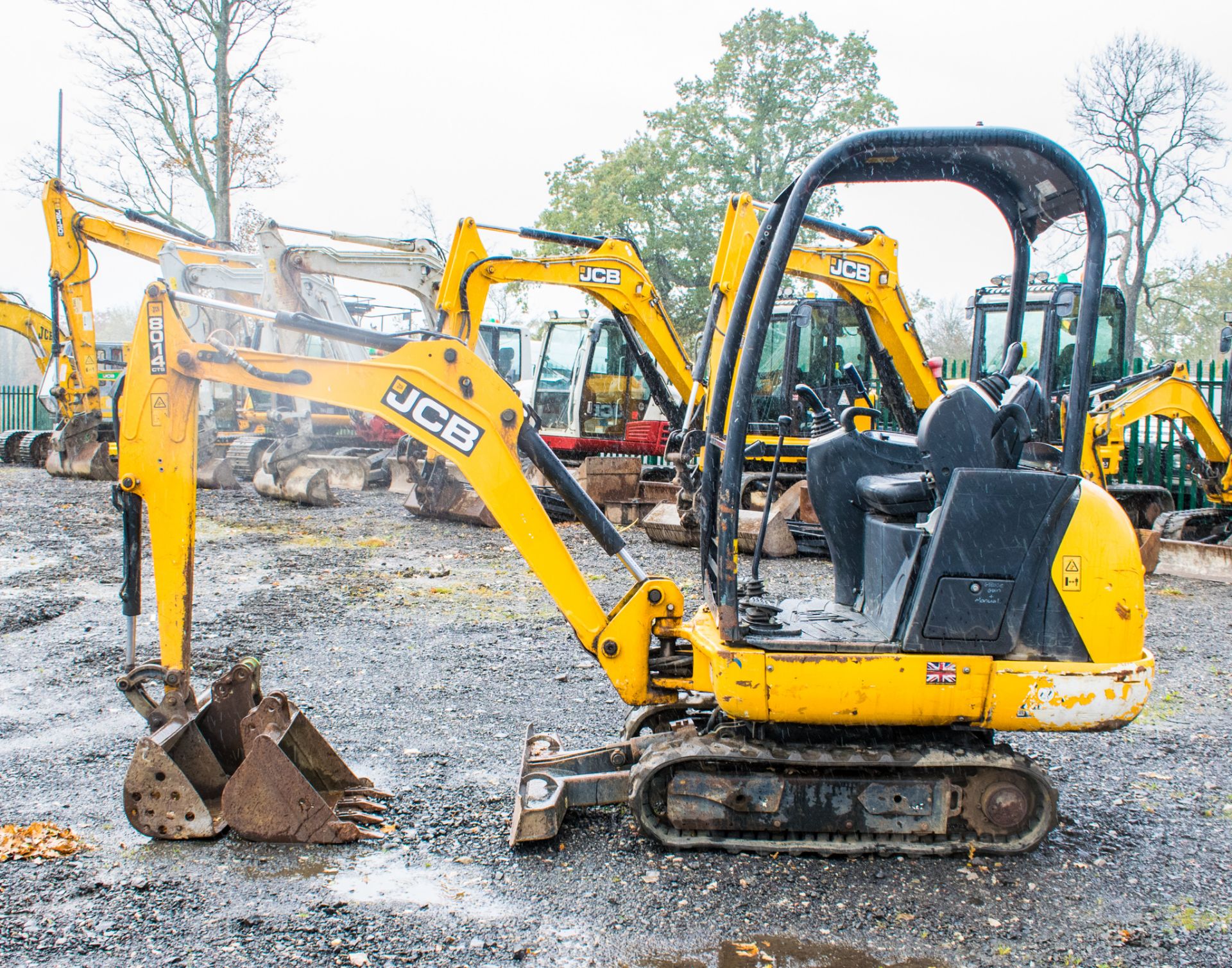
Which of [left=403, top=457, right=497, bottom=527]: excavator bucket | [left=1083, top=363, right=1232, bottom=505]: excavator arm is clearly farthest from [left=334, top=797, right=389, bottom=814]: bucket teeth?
[left=403, top=457, right=497, bottom=527]: excavator bucket

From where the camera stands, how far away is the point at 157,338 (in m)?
3.72

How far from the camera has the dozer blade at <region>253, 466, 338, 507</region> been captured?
13117mm

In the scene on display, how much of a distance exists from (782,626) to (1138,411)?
25.6 feet

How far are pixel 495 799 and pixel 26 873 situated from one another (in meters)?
1.63

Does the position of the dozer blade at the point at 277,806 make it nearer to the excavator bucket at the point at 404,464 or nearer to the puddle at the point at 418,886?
the puddle at the point at 418,886

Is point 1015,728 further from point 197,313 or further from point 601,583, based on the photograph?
point 197,313

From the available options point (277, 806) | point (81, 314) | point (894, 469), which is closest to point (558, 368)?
point (81, 314)

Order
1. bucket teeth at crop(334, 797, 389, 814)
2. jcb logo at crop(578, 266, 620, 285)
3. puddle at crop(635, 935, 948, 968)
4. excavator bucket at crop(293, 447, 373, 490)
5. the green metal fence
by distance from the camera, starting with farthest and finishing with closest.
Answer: the green metal fence → excavator bucket at crop(293, 447, 373, 490) → jcb logo at crop(578, 266, 620, 285) → bucket teeth at crop(334, 797, 389, 814) → puddle at crop(635, 935, 948, 968)

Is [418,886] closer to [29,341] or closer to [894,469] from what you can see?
[894,469]

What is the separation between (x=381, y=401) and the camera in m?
3.74

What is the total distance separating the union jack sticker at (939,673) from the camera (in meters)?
3.26

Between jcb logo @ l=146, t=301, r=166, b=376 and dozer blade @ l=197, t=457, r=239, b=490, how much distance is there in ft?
39.4

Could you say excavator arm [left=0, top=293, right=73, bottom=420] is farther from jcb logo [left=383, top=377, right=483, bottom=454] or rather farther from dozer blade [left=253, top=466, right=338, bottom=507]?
jcb logo [left=383, top=377, right=483, bottom=454]

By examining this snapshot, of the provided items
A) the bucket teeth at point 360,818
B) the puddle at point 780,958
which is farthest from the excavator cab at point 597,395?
the puddle at point 780,958
